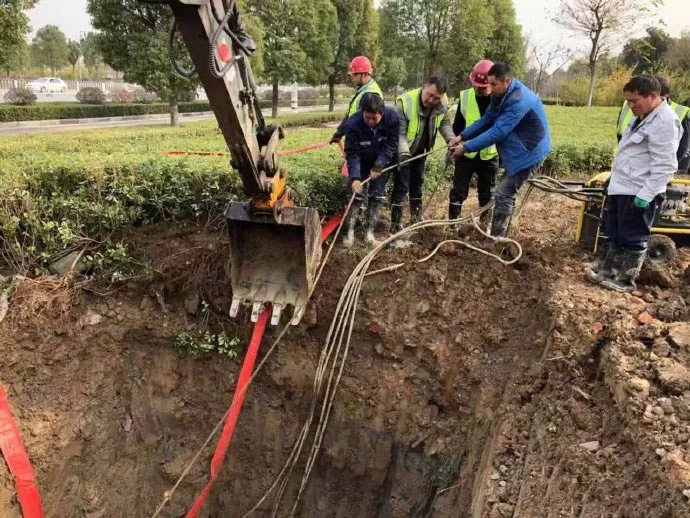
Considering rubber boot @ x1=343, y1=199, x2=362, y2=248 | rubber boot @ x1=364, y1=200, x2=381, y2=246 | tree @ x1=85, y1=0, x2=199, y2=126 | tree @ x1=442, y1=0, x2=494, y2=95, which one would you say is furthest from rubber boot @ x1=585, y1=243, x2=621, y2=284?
tree @ x1=442, y1=0, x2=494, y2=95

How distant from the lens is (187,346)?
540 cm

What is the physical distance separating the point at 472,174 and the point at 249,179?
2764 mm

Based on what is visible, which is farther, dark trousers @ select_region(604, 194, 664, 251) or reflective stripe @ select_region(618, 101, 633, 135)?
reflective stripe @ select_region(618, 101, 633, 135)

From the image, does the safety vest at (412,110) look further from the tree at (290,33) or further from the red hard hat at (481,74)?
the tree at (290,33)

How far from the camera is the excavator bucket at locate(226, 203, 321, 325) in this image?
185 inches

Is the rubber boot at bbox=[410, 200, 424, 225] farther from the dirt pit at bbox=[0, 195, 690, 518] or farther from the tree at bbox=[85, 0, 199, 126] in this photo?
the tree at bbox=[85, 0, 199, 126]

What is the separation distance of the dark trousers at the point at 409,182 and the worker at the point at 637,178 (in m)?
1.86

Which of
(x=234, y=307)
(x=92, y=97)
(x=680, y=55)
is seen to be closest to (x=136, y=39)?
(x=234, y=307)

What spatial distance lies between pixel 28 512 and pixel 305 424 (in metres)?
2.60

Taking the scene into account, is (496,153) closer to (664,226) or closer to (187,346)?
(664,226)

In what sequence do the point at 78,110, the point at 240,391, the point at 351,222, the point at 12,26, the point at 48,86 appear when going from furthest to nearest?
the point at 48,86 → the point at 78,110 → the point at 12,26 → the point at 351,222 → the point at 240,391

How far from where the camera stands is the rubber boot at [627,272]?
182 inches

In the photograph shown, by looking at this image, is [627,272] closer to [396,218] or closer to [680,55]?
[396,218]

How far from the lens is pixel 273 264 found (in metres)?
4.91
